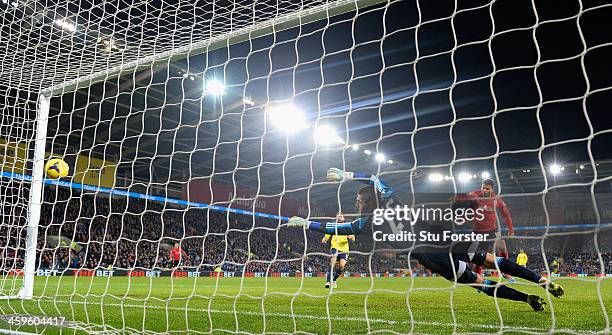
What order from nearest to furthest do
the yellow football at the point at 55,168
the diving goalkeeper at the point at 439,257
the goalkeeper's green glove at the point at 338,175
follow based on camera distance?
1. the goalkeeper's green glove at the point at 338,175
2. the diving goalkeeper at the point at 439,257
3. the yellow football at the point at 55,168

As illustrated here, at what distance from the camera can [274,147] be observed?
76.8 ft

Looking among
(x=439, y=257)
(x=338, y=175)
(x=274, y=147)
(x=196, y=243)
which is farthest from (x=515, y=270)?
(x=196, y=243)

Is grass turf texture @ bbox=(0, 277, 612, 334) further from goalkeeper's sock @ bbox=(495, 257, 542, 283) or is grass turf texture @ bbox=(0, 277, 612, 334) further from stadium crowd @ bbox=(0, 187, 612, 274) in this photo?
stadium crowd @ bbox=(0, 187, 612, 274)

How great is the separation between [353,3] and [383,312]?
2.97m

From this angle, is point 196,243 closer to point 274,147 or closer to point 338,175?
point 274,147

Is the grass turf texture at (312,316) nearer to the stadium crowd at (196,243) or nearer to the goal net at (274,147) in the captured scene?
the goal net at (274,147)

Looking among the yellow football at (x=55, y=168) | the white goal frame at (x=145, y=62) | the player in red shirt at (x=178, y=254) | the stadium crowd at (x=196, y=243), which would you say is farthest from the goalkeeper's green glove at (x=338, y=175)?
the stadium crowd at (x=196, y=243)

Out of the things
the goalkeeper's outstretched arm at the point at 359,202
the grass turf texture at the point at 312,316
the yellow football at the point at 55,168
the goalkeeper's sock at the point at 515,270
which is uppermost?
the yellow football at the point at 55,168

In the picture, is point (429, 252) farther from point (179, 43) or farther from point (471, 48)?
point (471, 48)

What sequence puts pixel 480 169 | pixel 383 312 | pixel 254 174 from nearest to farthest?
pixel 383 312, pixel 254 174, pixel 480 169

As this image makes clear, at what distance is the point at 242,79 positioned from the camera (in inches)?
699

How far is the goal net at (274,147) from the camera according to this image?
390 centimetres

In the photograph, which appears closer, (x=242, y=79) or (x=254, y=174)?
(x=242, y=79)

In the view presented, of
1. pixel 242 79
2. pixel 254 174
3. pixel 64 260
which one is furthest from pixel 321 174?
pixel 64 260
